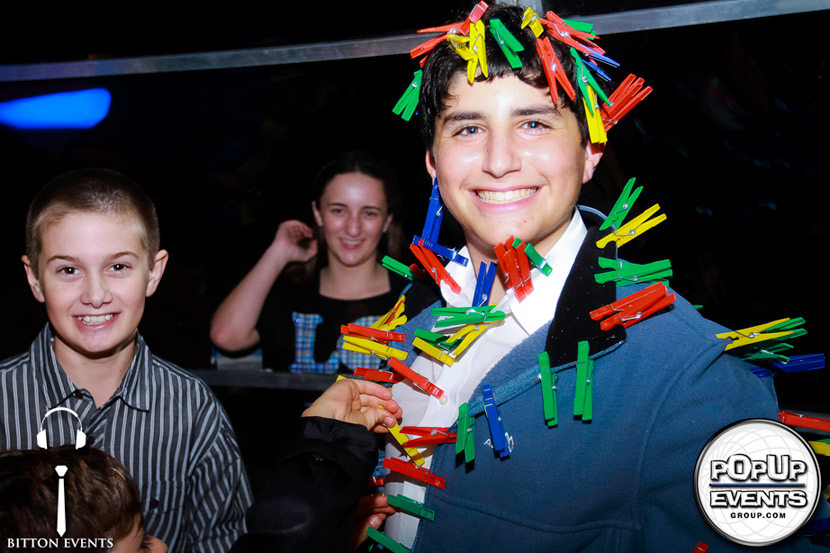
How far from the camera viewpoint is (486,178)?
3.78ft

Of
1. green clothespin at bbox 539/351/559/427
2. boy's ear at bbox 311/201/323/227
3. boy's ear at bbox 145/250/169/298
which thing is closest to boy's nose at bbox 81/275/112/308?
boy's ear at bbox 145/250/169/298

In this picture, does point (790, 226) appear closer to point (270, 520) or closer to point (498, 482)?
point (498, 482)

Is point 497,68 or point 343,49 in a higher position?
point 343,49

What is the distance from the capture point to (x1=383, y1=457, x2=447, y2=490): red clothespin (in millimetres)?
1166

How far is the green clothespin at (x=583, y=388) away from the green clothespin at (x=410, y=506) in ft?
1.09

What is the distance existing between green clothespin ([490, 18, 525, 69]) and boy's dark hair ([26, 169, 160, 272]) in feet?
3.35

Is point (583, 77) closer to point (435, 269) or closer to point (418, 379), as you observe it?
point (435, 269)

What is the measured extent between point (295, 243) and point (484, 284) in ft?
3.68

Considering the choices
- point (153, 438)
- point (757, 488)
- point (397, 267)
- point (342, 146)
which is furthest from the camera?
point (342, 146)

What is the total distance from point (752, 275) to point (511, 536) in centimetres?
108

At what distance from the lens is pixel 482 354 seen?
1248 millimetres

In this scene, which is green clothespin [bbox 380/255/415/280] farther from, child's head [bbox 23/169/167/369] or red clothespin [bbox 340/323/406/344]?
child's head [bbox 23/169/167/369]

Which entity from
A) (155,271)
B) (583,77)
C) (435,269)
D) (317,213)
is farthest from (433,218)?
(317,213)

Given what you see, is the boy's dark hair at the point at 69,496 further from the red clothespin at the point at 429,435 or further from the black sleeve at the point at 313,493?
the red clothespin at the point at 429,435
